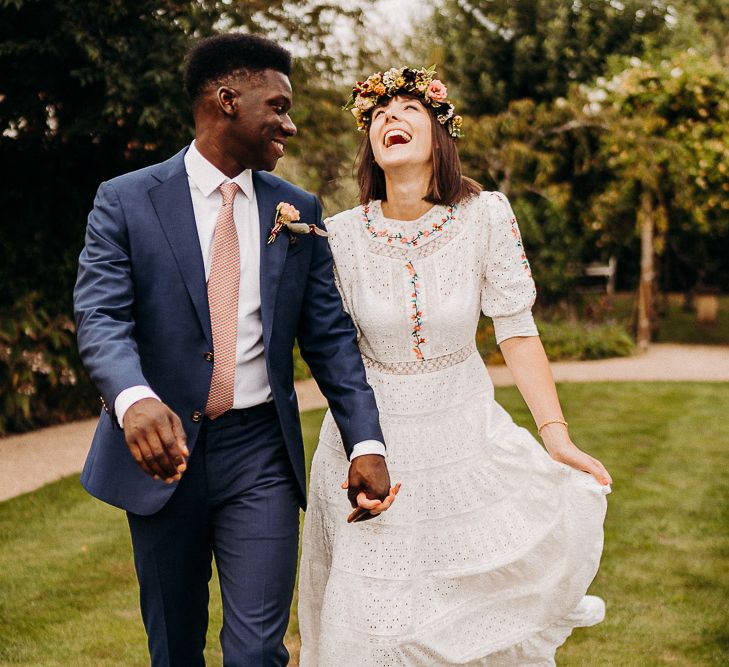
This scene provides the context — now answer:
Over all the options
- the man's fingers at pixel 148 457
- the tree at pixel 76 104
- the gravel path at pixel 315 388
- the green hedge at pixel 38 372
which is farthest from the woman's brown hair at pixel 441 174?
the green hedge at pixel 38 372

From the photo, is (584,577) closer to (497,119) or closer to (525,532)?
(525,532)

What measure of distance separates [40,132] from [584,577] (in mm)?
7439

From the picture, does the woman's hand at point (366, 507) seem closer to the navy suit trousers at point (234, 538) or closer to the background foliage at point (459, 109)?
the navy suit trousers at point (234, 538)

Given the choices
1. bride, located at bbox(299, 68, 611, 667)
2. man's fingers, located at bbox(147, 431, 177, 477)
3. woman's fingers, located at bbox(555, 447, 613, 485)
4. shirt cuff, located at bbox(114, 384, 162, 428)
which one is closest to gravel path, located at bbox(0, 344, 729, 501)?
bride, located at bbox(299, 68, 611, 667)

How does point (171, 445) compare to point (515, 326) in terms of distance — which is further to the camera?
point (515, 326)

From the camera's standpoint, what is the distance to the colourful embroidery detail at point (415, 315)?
2820 millimetres

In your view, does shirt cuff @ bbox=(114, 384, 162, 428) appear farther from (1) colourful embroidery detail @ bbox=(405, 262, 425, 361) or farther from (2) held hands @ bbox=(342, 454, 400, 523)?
(1) colourful embroidery detail @ bbox=(405, 262, 425, 361)

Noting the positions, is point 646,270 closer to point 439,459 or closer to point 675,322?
point 675,322

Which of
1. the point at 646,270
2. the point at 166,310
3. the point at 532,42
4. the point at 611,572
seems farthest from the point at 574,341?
the point at 166,310

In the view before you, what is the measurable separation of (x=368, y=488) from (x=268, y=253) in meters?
0.67

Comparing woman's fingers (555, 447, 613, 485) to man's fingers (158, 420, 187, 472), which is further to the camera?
woman's fingers (555, 447, 613, 485)

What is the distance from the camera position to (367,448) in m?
2.52

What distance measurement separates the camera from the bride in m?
2.69

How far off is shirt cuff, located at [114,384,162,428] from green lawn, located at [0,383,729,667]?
236 cm
